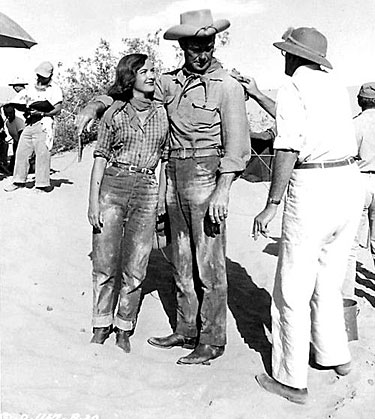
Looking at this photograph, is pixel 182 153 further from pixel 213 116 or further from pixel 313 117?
pixel 313 117

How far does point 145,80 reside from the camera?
4348 millimetres

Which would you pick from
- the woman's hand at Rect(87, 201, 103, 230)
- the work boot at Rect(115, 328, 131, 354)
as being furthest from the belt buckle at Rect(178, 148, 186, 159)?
the work boot at Rect(115, 328, 131, 354)

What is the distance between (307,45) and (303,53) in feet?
0.27

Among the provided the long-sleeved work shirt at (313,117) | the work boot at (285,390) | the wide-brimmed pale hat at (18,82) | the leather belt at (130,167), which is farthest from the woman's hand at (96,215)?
the wide-brimmed pale hat at (18,82)

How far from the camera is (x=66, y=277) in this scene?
6.14 metres

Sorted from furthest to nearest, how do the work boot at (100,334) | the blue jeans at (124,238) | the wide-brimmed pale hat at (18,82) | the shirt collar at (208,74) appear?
the wide-brimmed pale hat at (18,82)
the work boot at (100,334)
the blue jeans at (124,238)
the shirt collar at (208,74)

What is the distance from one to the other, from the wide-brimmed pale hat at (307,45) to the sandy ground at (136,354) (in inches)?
82.8

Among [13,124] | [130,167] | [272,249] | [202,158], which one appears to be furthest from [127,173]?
[13,124]

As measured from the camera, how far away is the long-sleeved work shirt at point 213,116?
4211mm

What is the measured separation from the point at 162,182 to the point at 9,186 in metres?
4.89

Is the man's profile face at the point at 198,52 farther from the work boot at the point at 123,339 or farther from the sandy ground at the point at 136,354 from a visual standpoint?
the sandy ground at the point at 136,354

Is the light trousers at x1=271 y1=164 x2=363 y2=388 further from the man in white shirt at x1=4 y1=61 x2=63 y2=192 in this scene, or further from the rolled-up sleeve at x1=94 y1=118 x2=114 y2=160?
the man in white shirt at x1=4 y1=61 x2=63 y2=192

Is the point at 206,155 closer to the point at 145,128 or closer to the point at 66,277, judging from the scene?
the point at 145,128

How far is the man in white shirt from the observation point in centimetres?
862
